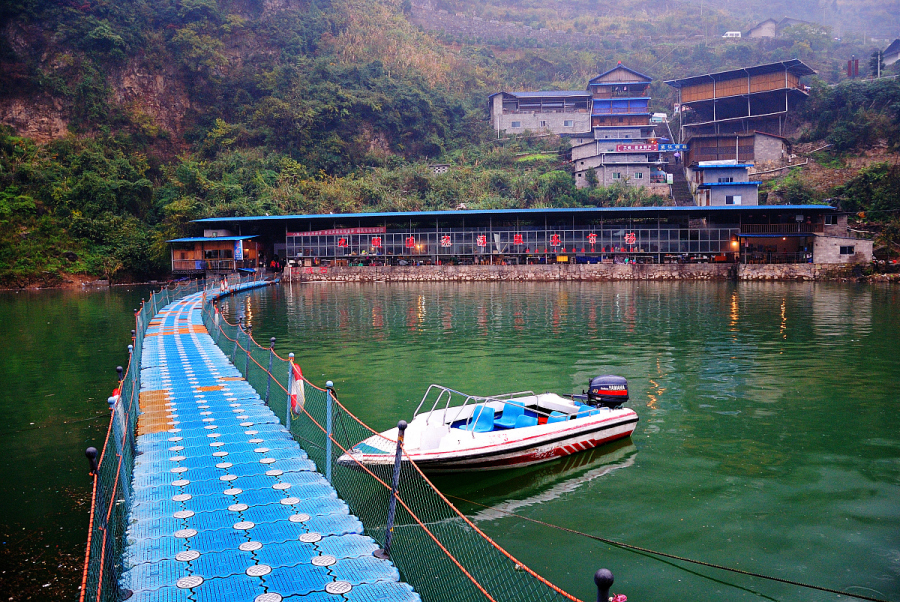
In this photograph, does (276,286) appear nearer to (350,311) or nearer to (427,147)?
(350,311)

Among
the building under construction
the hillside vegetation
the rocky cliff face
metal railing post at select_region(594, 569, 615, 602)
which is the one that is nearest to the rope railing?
metal railing post at select_region(594, 569, 615, 602)

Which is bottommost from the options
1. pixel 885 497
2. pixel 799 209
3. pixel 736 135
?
pixel 885 497

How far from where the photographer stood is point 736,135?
285 feet

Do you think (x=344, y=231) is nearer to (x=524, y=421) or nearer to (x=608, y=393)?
(x=608, y=393)

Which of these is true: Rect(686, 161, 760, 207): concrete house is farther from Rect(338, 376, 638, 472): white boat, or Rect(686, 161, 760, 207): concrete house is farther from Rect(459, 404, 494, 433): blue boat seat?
Rect(459, 404, 494, 433): blue boat seat

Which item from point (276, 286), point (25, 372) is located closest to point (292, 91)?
point (276, 286)

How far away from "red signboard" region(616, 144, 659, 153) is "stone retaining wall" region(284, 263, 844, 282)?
90.1 feet

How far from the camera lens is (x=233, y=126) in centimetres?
9838

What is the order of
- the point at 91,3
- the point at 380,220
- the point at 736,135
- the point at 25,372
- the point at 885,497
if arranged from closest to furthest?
the point at 885,497, the point at 25,372, the point at 380,220, the point at 736,135, the point at 91,3

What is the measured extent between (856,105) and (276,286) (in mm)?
81027

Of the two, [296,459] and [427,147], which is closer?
[296,459]

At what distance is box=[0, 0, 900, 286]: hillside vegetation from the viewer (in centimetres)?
7500

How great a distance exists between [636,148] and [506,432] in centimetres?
8453

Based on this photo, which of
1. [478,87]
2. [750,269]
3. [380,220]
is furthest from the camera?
[478,87]
